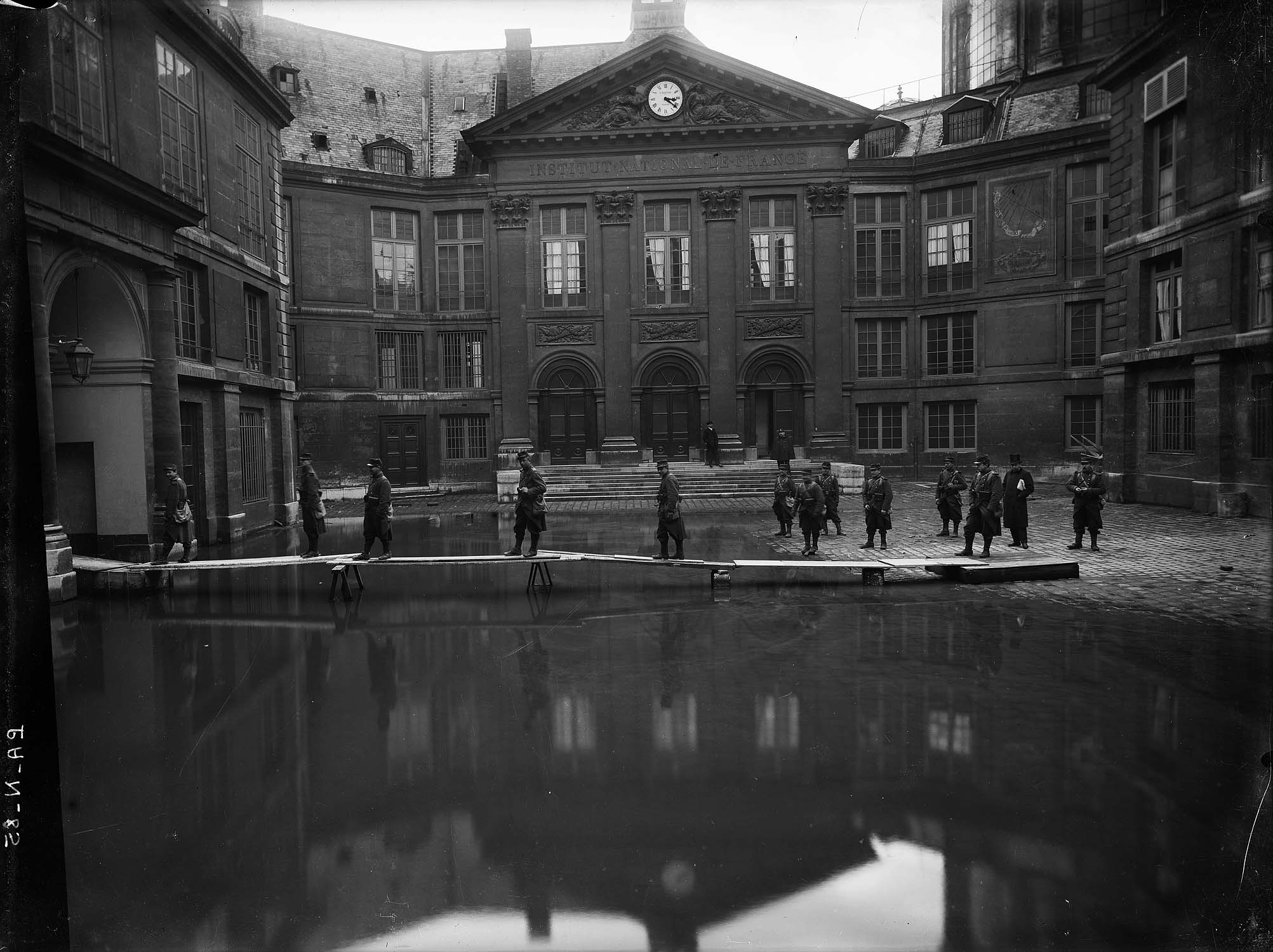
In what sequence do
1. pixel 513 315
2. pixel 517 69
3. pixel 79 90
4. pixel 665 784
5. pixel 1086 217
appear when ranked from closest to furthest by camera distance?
pixel 665 784, pixel 79 90, pixel 1086 217, pixel 513 315, pixel 517 69

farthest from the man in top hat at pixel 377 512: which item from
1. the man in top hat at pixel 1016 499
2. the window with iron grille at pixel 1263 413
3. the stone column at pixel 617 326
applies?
the stone column at pixel 617 326

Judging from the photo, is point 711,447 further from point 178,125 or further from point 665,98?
point 178,125

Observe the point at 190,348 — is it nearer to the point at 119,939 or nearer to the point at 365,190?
the point at 119,939

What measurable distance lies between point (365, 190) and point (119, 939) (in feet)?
111

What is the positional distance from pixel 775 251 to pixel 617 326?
6992 mm

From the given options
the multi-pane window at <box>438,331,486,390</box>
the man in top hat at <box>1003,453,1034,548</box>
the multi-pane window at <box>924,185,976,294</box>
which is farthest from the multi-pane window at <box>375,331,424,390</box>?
the man in top hat at <box>1003,453,1034,548</box>

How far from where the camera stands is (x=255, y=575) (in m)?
13.7

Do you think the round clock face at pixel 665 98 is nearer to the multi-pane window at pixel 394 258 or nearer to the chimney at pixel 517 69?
the chimney at pixel 517 69

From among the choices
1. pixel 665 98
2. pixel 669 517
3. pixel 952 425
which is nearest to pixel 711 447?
pixel 952 425

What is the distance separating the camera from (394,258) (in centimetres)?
3453

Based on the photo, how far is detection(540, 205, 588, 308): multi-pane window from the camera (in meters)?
33.4

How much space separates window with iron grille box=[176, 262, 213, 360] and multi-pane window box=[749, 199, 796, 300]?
21.1 meters

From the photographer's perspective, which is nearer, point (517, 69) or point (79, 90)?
point (79, 90)

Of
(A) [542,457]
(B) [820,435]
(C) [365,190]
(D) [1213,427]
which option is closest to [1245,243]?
(D) [1213,427]
